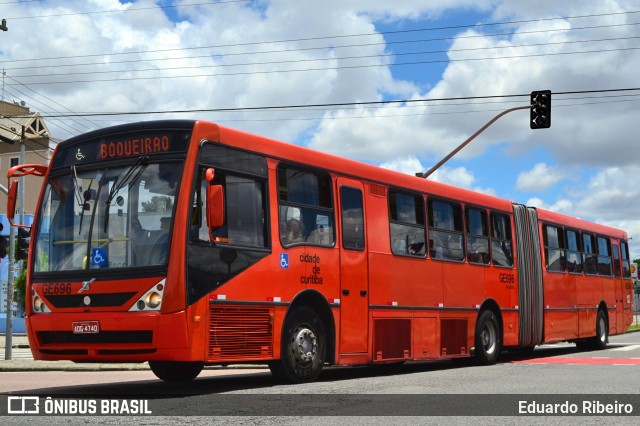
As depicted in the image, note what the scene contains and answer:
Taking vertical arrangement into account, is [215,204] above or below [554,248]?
below

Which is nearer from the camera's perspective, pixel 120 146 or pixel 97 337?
pixel 97 337

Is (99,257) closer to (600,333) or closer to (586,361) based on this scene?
(586,361)

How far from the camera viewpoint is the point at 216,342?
11.3m

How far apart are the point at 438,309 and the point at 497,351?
253cm

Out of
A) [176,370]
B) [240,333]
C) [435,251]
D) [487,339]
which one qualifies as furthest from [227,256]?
[487,339]

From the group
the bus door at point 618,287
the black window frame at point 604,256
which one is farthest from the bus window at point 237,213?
the bus door at point 618,287

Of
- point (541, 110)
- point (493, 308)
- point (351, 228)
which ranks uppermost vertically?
point (541, 110)

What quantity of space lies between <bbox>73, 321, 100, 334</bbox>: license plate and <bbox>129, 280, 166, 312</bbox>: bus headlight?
517mm

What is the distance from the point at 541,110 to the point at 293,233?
15.0 metres

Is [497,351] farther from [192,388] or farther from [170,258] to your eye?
[170,258]

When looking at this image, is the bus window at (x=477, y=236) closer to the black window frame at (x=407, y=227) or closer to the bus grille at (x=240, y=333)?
the black window frame at (x=407, y=227)

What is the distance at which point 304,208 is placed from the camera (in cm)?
1322

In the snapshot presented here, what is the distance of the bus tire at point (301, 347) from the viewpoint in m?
12.5

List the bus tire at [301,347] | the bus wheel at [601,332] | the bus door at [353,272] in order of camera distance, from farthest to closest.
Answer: the bus wheel at [601,332], the bus door at [353,272], the bus tire at [301,347]
